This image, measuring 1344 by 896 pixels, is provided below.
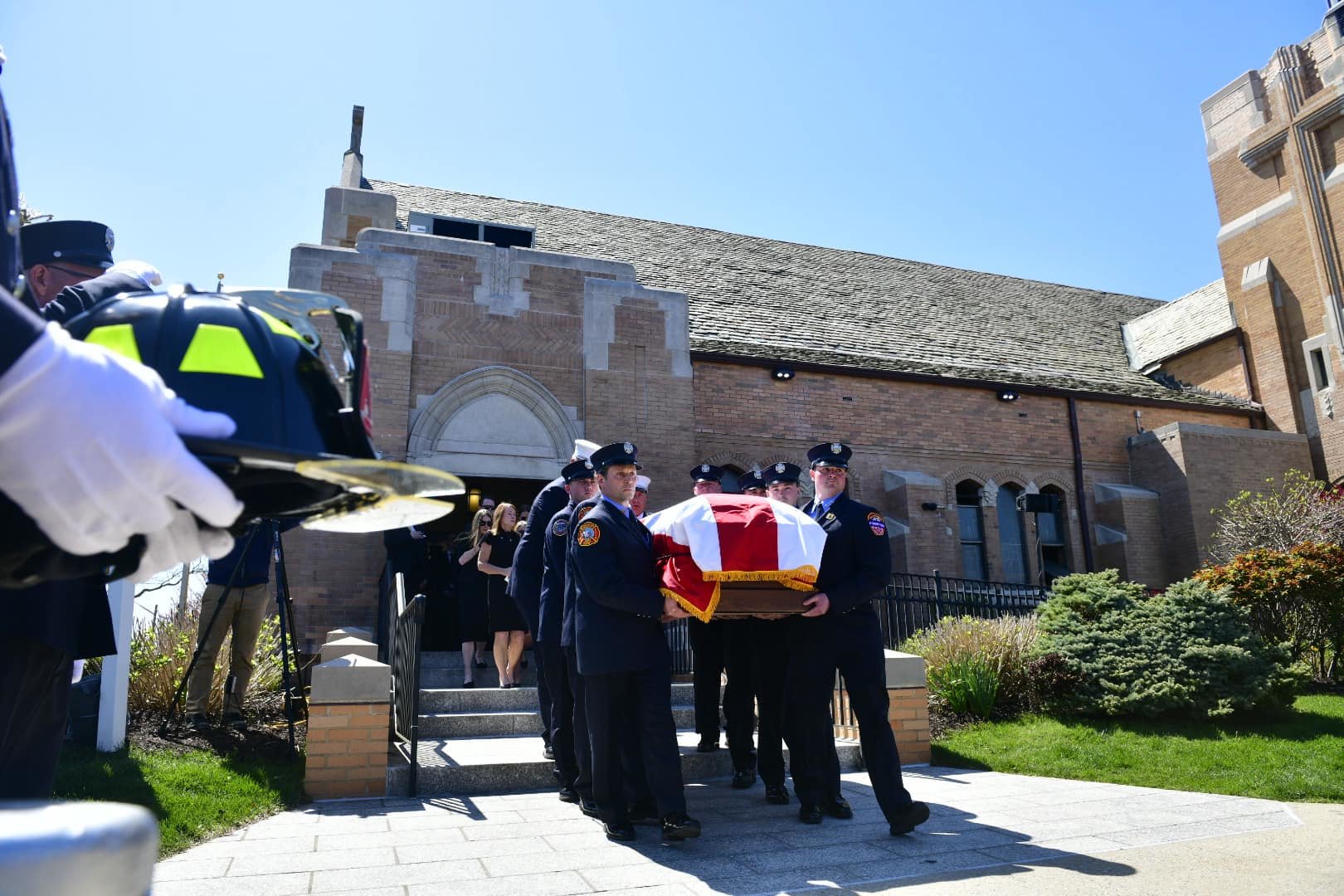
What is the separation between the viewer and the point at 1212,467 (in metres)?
18.0

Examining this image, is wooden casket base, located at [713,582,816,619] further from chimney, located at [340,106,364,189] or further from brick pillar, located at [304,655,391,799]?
chimney, located at [340,106,364,189]

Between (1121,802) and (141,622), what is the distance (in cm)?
822

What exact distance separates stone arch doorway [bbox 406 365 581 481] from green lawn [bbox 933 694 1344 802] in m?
7.24

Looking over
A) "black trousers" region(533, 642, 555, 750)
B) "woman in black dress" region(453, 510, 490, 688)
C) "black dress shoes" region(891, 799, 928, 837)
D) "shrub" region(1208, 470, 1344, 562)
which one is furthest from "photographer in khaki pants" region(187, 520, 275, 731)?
"shrub" region(1208, 470, 1344, 562)

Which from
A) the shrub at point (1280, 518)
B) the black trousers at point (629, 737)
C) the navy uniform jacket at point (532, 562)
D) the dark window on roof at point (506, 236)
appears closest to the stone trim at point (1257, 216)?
the shrub at point (1280, 518)

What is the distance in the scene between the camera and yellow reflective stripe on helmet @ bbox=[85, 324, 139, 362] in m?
1.44

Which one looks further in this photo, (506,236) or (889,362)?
(889,362)

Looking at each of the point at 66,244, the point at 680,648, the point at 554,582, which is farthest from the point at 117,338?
the point at 680,648

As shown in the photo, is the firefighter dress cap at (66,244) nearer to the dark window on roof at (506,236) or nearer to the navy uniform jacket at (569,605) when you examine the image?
the navy uniform jacket at (569,605)

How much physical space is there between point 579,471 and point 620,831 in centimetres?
274

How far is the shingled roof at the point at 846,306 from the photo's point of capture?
17.2 meters

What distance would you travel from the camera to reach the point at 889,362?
17.0 metres

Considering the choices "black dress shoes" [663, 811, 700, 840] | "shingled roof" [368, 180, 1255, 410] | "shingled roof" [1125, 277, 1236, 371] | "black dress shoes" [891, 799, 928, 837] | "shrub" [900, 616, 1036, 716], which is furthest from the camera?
"shingled roof" [1125, 277, 1236, 371]

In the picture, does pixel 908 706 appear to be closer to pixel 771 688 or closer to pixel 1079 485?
pixel 771 688
